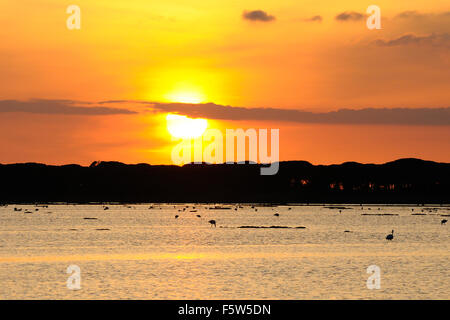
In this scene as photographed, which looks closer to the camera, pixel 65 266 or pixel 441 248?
pixel 65 266

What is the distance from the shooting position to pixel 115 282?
52188mm

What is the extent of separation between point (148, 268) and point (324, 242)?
1765 inches

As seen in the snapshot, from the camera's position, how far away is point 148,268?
63.2 meters
